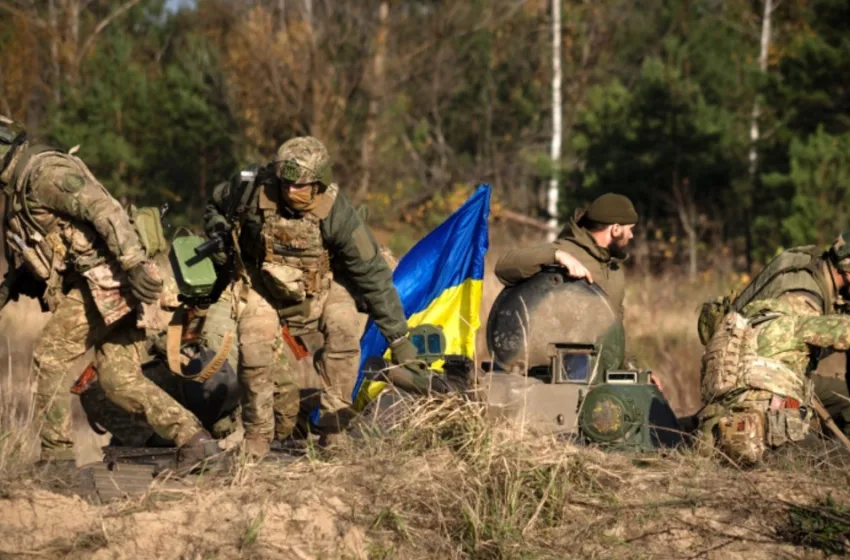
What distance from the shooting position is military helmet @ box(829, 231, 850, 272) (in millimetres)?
7949

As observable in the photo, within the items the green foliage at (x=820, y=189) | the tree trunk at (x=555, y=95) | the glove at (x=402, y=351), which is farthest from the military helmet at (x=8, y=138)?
the tree trunk at (x=555, y=95)

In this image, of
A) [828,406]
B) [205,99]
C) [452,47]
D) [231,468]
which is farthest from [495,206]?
[231,468]

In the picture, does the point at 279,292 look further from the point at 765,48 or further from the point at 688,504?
the point at 765,48

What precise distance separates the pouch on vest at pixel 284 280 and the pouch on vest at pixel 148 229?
574mm

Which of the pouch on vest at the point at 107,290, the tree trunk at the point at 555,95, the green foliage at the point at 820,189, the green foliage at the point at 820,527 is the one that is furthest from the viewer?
the tree trunk at the point at 555,95

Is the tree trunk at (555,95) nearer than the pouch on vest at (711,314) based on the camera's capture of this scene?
No

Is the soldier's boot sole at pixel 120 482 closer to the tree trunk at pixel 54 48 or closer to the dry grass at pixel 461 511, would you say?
the dry grass at pixel 461 511

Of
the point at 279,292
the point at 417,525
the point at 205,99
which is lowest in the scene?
the point at 417,525

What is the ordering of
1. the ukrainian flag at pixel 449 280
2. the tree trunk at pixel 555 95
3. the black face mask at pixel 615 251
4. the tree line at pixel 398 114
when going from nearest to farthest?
the black face mask at pixel 615 251 < the ukrainian flag at pixel 449 280 < the tree line at pixel 398 114 < the tree trunk at pixel 555 95

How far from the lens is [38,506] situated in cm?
690

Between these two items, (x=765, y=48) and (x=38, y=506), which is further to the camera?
(x=765, y=48)

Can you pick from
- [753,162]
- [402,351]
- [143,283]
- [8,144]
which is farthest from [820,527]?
[753,162]

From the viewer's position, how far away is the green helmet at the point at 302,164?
25.4 ft

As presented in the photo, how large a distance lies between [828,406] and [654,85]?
15.5 metres
